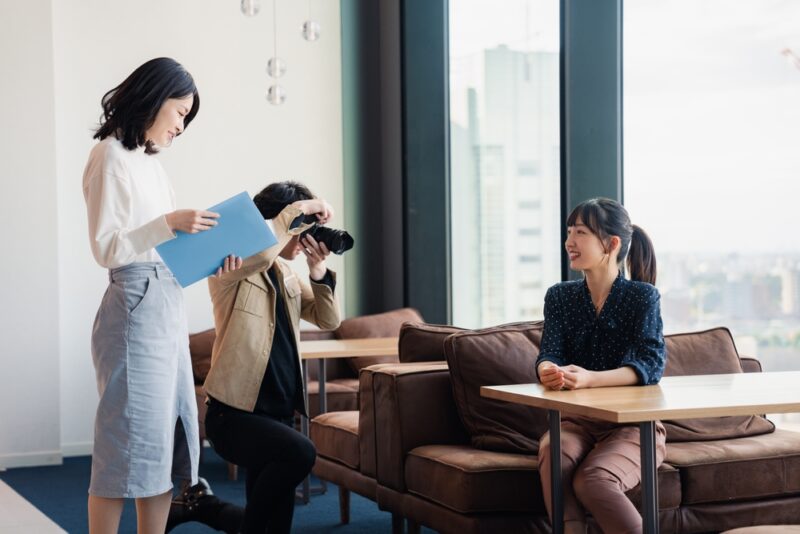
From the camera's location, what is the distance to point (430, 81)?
594cm

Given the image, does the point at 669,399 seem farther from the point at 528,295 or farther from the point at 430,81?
the point at 430,81

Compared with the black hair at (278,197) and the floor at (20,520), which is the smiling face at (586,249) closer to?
the black hair at (278,197)

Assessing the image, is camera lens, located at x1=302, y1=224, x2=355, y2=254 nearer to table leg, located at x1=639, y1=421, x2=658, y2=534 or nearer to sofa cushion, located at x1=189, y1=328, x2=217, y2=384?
table leg, located at x1=639, y1=421, x2=658, y2=534

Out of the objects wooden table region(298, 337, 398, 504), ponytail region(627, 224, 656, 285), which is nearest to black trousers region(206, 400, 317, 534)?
ponytail region(627, 224, 656, 285)

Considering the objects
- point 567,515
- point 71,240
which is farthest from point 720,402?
point 71,240

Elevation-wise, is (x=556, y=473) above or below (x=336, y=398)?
above

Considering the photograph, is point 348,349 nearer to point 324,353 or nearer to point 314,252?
point 324,353

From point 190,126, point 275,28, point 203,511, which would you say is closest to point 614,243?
point 203,511

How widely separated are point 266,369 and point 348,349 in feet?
5.18

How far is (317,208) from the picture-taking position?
2.67 meters

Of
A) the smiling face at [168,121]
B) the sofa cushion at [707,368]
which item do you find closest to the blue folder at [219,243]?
the smiling face at [168,121]

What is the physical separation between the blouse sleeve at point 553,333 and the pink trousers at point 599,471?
0.20m

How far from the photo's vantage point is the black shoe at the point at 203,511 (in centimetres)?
306

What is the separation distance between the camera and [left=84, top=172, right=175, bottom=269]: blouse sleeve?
216 centimetres
